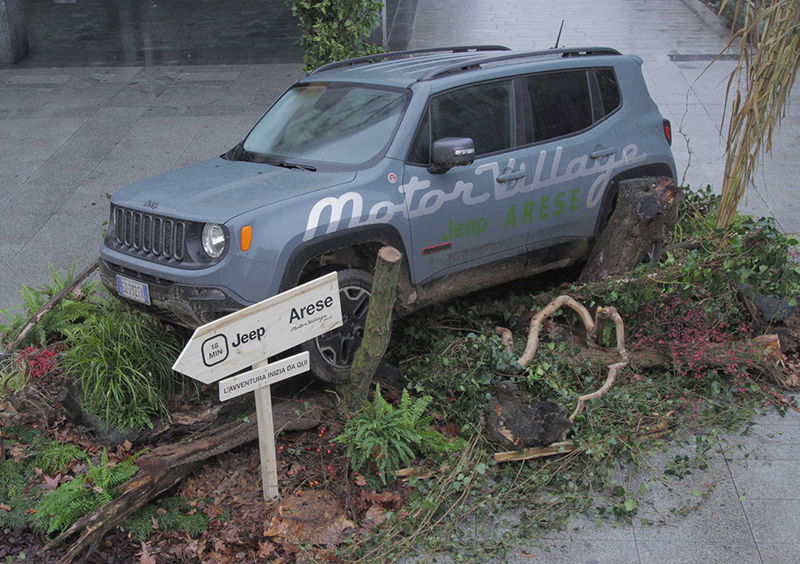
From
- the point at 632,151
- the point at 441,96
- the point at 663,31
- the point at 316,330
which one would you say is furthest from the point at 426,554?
the point at 663,31

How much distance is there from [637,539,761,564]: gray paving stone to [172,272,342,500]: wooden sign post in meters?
1.87

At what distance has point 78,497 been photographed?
4.20 metres

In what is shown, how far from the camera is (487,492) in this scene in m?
4.42

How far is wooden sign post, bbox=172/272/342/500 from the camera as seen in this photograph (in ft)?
12.7

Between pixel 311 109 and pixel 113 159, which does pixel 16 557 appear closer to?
pixel 311 109

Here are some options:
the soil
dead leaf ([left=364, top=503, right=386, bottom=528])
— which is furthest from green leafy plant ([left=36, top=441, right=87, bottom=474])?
dead leaf ([left=364, top=503, right=386, bottom=528])

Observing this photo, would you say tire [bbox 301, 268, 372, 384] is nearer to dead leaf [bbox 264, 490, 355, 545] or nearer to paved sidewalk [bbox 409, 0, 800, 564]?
dead leaf [bbox 264, 490, 355, 545]

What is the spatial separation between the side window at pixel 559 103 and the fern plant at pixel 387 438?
225cm

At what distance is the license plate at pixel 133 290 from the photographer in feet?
16.1

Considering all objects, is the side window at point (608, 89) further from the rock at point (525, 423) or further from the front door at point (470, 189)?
the rock at point (525, 423)

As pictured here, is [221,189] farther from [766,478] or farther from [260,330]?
[766,478]

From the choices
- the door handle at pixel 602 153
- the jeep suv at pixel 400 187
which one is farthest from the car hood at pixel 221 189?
the door handle at pixel 602 153

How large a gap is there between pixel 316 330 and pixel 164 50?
11.9 metres

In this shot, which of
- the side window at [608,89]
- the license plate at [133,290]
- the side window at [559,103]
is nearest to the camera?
the license plate at [133,290]
